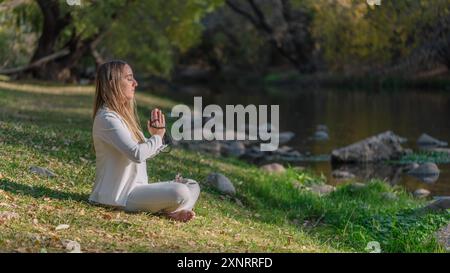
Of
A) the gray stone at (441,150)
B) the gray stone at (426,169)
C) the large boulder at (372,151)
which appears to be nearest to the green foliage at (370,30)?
the gray stone at (441,150)

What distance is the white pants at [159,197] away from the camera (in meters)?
8.29

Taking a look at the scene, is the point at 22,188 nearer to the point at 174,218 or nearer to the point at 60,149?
the point at 174,218

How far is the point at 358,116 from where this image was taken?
32438mm

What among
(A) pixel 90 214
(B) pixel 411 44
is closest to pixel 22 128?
(A) pixel 90 214

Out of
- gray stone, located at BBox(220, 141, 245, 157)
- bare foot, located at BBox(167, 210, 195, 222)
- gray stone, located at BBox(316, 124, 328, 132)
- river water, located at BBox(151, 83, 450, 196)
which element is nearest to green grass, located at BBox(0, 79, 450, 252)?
bare foot, located at BBox(167, 210, 195, 222)

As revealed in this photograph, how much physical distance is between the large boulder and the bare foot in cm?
1187

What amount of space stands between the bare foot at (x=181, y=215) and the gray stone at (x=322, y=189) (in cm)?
630

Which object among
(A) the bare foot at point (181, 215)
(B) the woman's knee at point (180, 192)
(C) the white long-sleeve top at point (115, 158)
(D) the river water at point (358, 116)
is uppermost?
(C) the white long-sleeve top at point (115, 158)

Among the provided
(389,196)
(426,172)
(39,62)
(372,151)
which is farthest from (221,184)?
(39,62)

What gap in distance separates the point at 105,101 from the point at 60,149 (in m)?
4.19

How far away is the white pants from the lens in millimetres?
8289

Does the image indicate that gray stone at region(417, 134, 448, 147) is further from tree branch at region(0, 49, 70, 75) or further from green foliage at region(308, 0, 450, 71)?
green foliage at region(308, 0, 450, 71)

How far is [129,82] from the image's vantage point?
27.4ft

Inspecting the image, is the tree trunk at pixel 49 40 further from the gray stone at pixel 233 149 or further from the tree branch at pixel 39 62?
the gray stone at pixel 233 149
